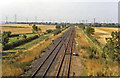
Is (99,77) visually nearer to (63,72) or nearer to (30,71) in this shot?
(63,72)

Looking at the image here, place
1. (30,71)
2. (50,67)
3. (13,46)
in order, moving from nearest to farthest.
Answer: (30,71) → (50,67) → (13,46)

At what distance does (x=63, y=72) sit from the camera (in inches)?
489

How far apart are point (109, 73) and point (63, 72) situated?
15.0 ft

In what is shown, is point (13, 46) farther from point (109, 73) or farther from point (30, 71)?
point (109, 73)

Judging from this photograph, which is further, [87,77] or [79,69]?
[79,69]

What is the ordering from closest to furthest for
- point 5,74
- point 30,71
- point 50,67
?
point 5,74 → point 30,71 → point 50,67

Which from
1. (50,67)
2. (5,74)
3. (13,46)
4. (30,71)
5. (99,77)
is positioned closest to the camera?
(99,77)

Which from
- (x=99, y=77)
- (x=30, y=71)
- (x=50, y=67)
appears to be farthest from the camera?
(x=50, y=67)

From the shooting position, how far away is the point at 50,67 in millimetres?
13984

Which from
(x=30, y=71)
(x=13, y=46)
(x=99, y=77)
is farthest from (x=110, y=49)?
(x=13, y=46)

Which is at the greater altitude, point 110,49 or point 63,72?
point 110,49

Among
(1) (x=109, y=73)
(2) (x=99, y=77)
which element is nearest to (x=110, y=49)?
(1) (x=109, y=73)

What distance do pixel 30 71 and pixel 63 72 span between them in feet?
11.7

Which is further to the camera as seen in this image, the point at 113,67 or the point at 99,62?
the point at 99,62
